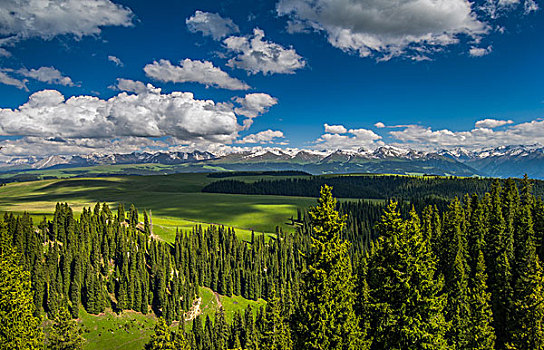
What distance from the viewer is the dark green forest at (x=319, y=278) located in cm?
2197

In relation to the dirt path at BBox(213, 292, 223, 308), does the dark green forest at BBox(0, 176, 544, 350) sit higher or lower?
higher

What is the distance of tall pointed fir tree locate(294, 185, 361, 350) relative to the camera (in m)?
21.9

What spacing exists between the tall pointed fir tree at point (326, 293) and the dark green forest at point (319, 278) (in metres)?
0.08

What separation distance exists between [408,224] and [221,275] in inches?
4981

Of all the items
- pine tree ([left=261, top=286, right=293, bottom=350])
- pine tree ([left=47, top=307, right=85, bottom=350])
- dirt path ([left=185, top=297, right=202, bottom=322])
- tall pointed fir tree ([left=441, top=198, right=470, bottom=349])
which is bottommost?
dirt path ([left=185, top=297, right=202, bottom=322])

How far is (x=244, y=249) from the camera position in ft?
500

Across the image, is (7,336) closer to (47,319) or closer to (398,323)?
(398,323)

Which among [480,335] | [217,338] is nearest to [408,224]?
[480,335]

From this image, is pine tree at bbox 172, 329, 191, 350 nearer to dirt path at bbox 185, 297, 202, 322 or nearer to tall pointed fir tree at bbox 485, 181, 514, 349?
tall pointed fir tree at bbox 485, 181, 514, 349

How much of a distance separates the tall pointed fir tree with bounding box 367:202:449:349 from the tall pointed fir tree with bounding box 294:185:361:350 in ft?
7.39

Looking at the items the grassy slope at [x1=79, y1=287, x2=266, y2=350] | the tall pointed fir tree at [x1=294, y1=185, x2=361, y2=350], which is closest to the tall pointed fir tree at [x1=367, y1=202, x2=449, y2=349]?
the tall pointed fir tree at [x1=294, y1=185, x2=361, y2=350]

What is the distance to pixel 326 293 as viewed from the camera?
870 inches

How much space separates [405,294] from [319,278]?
5897 mm

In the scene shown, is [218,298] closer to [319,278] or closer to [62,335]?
[62,335]
